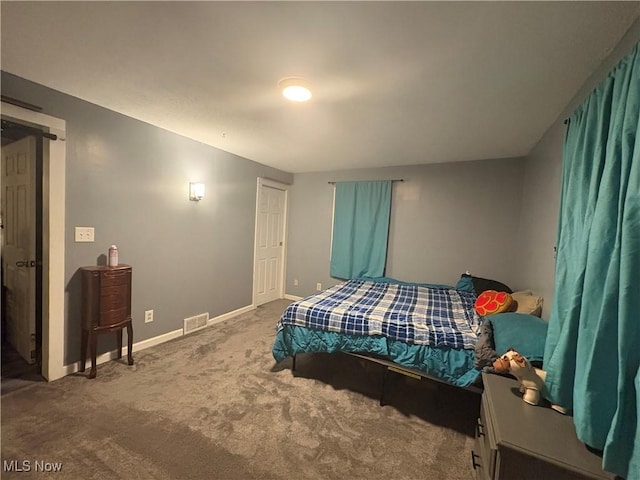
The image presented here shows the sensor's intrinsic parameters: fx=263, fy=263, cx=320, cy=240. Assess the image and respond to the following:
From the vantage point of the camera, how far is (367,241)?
411 centimetres

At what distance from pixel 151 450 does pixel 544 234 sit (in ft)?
10.4

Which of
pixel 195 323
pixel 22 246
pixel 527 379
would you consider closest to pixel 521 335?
pixel 527 379

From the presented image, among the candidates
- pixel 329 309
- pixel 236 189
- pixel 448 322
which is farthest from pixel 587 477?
pixel 236 189

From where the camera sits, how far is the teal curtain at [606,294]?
32.2 inches

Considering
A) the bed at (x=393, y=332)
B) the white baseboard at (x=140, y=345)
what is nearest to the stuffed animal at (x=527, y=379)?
the bed at (x=393, y=332)

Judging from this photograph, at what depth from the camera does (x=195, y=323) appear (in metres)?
3.18

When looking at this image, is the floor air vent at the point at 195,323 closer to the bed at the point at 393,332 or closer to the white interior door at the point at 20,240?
the white interior door at the point at 20,240

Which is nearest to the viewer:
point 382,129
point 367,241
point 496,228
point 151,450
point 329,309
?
point 151,450

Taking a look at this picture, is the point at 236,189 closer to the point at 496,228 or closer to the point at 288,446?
the point at 288,446

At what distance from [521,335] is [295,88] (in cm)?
208

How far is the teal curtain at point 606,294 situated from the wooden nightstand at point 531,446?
0.21 feet

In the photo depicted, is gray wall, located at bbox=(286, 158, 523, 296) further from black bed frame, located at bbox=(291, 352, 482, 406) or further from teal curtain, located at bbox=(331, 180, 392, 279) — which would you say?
black bed frame, located at bbox=(291, 352, 482, 406)

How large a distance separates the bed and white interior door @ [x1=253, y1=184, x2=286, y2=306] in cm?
183

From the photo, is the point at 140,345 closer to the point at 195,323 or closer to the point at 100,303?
the point at 195,323
